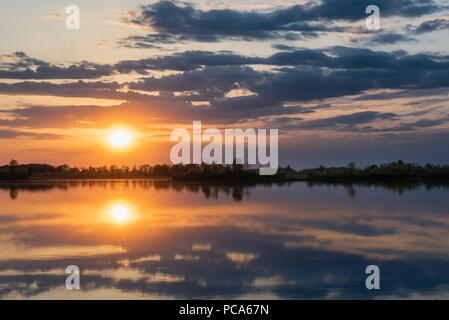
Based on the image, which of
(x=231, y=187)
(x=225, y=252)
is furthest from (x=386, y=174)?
(x=225, y=252)

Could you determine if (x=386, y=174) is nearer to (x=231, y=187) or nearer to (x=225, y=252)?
(x=231, y=187)

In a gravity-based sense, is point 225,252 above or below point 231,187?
below

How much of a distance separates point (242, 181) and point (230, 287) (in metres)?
43.7

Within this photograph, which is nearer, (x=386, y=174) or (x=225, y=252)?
(x=225, y=252)

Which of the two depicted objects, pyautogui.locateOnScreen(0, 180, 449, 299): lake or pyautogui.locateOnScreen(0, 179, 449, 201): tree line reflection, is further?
pyautogui.locateOnScreen(0, 179, 449, 201): tree line reflection

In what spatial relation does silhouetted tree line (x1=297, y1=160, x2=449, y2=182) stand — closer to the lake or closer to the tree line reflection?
the tree line reflection

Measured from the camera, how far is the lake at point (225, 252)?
1062 centimetres

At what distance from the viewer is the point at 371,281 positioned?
11.0 meters

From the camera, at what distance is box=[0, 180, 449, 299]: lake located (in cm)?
1062

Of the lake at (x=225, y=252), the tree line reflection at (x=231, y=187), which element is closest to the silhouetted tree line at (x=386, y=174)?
the tree line reflection at (x=231, y=187)

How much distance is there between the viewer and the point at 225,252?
1468 cm

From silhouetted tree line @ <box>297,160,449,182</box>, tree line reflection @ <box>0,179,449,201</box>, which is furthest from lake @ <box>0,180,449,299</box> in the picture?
silhouetted tree line @ <box>297,160,449,182</box>
